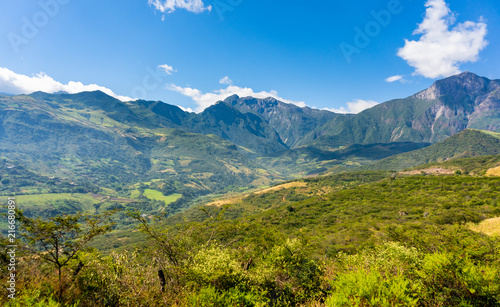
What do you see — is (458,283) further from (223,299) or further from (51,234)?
(51,234)

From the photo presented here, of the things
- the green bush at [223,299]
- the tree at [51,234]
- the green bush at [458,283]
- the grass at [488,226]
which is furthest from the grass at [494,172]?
the tree at [51,234]

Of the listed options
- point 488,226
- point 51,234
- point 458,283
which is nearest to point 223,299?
point 51,234

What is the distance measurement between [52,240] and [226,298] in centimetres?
1714

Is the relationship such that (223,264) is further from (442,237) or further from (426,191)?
(426,191)

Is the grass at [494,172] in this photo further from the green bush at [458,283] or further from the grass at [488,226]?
the green bush at [458,283]

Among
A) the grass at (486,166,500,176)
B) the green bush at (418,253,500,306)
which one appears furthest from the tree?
the grass at (486,166,500,176)

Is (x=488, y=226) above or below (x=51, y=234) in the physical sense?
below

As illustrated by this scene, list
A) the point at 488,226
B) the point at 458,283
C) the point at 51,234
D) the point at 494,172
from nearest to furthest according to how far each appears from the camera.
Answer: the point at 458,283
the point at 51,234
the point at 488,226
the point at 494,172

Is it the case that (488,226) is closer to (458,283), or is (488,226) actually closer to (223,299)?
(458,283)

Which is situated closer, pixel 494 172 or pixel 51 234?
pixel 51 234

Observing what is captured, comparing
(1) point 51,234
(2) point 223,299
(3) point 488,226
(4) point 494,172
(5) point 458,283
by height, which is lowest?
(4) point 494,172

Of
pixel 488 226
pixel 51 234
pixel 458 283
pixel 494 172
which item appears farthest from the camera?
pixel 494 172

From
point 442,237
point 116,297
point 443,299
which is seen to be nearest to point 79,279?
point 116,297

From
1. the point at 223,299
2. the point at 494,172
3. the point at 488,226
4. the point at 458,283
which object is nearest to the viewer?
the point at 458,283
